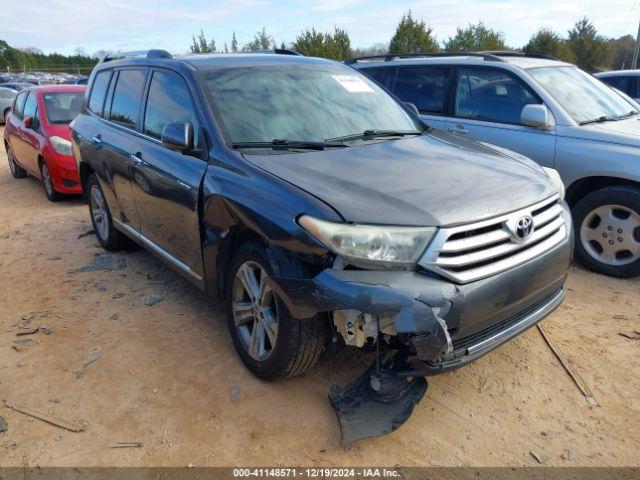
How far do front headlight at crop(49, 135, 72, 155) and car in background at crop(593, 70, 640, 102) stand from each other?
8.94 metres

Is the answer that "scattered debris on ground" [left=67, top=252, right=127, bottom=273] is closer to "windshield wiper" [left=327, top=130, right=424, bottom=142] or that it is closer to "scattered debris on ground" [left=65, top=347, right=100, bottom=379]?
"scattered debris on ground" [left=65, top=347, right=100, bottom=379]

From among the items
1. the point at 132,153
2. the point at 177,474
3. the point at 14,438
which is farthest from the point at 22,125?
the point at 177,474

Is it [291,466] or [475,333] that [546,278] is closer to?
[475,333]

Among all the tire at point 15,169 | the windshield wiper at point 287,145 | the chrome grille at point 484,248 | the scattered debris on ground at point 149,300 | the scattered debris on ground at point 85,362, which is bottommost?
the scattered debris on ground at point 85,362

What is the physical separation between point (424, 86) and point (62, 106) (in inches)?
222

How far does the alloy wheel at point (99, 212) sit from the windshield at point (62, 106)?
3189mm

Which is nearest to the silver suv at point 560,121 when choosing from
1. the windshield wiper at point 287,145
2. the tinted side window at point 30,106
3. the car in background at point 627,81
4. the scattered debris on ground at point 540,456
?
the windshield wiper at point 287,145

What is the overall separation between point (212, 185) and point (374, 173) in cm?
96

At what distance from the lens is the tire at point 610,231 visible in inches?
172

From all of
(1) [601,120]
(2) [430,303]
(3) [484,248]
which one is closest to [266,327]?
(2) [430,303]

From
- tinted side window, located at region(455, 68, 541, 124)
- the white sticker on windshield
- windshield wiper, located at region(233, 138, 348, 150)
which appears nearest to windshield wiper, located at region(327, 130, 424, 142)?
windshield wiper, located at region(233, 138, 348, 150)

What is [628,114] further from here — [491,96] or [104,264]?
[104,264]

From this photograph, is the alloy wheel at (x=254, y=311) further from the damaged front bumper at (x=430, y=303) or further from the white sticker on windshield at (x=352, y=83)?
the white sticker on windshield at (x=352, y=83)

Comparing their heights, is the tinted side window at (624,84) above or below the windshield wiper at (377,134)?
above
